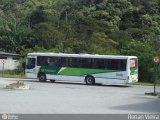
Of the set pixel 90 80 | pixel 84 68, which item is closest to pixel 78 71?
pixel 84 68

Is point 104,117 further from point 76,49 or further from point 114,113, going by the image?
point 76,49

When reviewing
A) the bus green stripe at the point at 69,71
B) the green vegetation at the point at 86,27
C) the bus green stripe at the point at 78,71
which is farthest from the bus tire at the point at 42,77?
the green vegetation at the point at 86,27

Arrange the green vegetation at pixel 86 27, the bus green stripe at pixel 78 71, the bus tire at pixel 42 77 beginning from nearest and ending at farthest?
the bus green stripe at pixel 78 71, the bus tire at pixel 42 77, the green vegetation at pixel 86 27

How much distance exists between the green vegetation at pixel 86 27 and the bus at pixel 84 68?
17855 millimetres

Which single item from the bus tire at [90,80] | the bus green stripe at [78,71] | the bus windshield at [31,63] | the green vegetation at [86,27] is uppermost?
the green vegetation at [86,27]

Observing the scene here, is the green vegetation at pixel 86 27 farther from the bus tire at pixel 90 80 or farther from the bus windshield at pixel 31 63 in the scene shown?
the bus tire at pixel 90 80

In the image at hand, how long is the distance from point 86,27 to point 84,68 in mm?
39157

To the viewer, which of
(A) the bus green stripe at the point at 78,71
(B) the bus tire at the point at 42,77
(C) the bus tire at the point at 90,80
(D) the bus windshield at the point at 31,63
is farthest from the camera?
(D) the bus windshield at the point at 31,63

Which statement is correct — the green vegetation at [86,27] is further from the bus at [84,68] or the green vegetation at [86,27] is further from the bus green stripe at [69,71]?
the bus green stripe at [69,71]

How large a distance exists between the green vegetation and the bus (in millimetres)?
17855

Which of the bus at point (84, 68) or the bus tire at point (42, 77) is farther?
the bus tire at point (42, 77)

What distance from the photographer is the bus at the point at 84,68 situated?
38.1m

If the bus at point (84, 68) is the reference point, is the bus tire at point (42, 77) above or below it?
below

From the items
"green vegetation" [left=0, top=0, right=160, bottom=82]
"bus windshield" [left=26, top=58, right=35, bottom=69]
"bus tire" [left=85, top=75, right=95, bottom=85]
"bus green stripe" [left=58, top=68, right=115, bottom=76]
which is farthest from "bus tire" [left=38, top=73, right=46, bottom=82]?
"green vegetation" [left=0, top=0, right=160, bottom=82]
